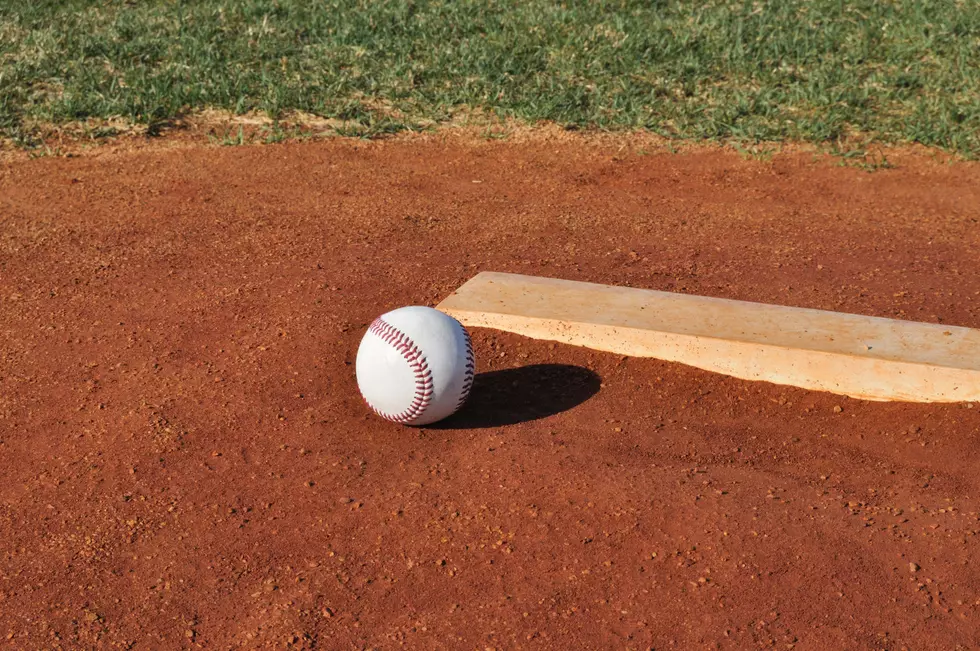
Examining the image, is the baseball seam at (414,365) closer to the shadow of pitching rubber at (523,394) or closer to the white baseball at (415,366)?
the white baseball at (415,366)

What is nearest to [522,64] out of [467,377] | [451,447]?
[467,377]

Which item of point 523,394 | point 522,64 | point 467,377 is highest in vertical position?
point 467,377

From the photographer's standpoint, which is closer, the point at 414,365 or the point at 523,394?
the point at 414,365

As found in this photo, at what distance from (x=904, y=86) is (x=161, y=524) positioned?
7.36m

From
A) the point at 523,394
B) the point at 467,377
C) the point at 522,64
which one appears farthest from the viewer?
the point at 522,64

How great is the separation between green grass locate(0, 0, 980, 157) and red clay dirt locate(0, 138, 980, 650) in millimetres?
1447

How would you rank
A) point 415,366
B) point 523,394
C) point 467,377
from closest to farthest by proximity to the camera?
point 415,366, point 467,377, point 523,394

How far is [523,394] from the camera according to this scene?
492 cm

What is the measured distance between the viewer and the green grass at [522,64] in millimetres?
8500

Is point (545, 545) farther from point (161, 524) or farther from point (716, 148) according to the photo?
point (716, 148)

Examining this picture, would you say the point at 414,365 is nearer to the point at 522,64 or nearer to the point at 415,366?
the point at 415,366

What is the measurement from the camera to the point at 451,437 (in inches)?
180

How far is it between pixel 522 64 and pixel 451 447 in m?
5.57

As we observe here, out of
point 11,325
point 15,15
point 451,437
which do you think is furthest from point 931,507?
point 15,15
